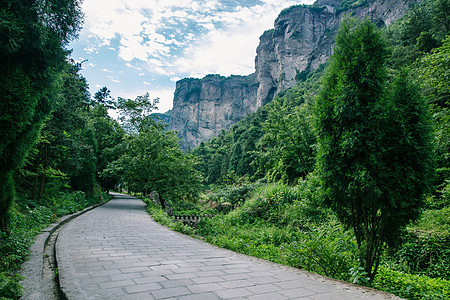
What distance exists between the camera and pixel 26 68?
3.73 meters

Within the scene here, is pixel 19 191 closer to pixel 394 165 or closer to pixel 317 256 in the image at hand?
pixel 317 256

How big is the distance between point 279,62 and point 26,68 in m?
90.8

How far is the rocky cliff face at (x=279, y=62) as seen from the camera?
74.0 metres

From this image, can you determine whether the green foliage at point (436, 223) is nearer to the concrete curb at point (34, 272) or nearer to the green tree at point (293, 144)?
the green tree at point (293, 144)

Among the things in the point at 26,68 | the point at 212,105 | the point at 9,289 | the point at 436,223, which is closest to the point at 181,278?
the point at 9,289

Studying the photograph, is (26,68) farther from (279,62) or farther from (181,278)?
(279,62)

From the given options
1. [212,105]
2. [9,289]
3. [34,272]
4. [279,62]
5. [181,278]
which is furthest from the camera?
[212,105]

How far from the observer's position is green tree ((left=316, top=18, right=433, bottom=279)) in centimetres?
328

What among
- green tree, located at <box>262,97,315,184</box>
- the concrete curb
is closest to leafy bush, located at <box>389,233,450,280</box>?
green tree, located at <box>262,97,315,184</box>

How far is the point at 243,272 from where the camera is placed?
10.7 ft

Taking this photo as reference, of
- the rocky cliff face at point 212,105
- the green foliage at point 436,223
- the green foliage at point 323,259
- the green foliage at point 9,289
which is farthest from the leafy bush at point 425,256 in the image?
the rocky cliff face at point 212,105

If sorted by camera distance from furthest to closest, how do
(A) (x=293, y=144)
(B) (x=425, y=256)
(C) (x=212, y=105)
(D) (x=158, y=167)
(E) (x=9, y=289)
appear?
(C) (x=212, y=105)
(D) (x=158, y=167)
(A) (x=293, y=144)
(B) (x=425, y=256)
(E) (x=9, y=289)

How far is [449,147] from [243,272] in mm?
8974

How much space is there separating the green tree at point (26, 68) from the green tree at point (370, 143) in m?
4.69
